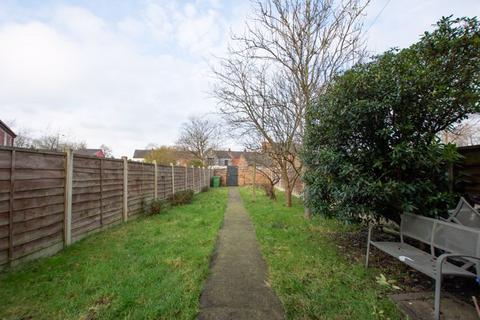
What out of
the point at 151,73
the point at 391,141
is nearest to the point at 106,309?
the point at 391,141

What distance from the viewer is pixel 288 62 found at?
714 cm

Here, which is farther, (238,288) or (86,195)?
(86,195)

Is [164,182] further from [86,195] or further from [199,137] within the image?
[199,137]

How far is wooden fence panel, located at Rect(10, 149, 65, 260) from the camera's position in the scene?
307 cm

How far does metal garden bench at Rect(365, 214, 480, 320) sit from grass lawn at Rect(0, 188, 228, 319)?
2474mm

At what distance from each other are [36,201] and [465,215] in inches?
247

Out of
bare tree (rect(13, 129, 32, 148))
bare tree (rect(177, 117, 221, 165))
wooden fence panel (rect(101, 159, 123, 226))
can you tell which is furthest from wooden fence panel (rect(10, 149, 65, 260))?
bare tree (rect(13, 129, 32, 148))

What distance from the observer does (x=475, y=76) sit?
346 centimetres

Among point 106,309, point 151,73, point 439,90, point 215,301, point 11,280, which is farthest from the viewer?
point 151,73

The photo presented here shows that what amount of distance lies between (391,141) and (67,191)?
572 centimetres

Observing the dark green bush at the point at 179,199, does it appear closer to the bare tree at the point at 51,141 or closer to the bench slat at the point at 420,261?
the bench slat at the point at 420,261

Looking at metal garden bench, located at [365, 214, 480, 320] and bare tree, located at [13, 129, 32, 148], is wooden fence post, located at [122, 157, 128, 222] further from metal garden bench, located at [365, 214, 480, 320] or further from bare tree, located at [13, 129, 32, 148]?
bare tree, located at [13, 129, 32, 148]

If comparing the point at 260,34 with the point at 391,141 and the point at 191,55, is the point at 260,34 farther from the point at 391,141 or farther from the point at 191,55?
the point at 391,141

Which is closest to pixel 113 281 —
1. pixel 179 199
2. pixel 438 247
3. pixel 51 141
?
pixel 438 247
